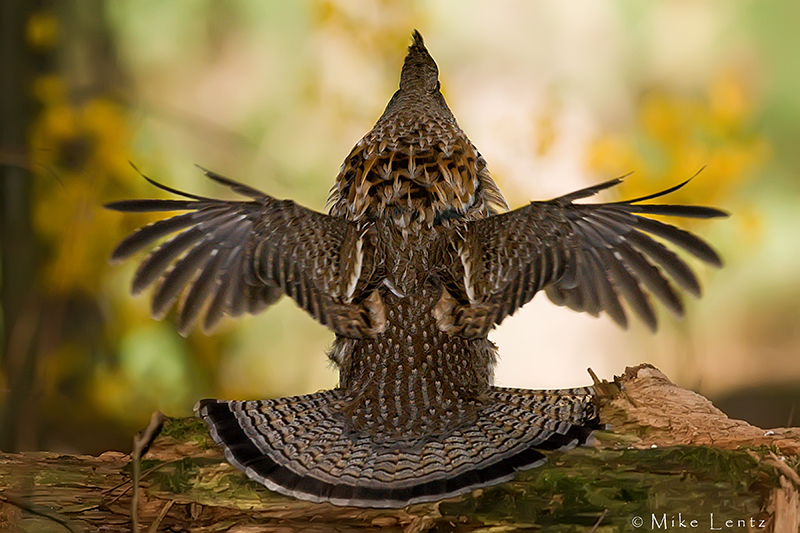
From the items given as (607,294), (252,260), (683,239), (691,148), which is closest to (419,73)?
(252,260)

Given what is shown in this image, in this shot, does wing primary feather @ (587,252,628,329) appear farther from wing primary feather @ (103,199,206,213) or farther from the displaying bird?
wing primary feather @ (103,199,206,213)

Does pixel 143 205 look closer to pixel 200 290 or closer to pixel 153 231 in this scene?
pixel 153 231

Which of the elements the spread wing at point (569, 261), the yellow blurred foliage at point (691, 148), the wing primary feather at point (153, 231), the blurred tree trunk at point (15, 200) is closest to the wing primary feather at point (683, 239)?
the spread wing at point (569, 261)

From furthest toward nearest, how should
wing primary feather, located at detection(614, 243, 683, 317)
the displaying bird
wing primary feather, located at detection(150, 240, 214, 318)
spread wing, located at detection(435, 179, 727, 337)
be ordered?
wing primary feather, located at detection(150, 240, 214, 318) < wing primary feather, located at detection(614, 243, 683, 317) < spread wing, located at detection(435, 179, 727, 337) < the displaying bird

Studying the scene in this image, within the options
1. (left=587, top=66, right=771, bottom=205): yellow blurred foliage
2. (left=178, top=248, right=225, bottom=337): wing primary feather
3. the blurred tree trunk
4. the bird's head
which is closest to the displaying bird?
(left=178, top=248, right=225, bottom=337): wing primary feather

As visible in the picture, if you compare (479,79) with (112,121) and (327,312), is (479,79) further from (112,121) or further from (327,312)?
(327,312)

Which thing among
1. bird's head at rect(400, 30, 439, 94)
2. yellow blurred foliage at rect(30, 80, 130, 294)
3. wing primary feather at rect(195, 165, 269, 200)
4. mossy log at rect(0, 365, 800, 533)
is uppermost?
bird's head at rect(400, 30, 439, 94)

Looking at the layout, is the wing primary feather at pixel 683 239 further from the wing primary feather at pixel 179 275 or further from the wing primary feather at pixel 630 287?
the wing primary feather at pixel 179 275
